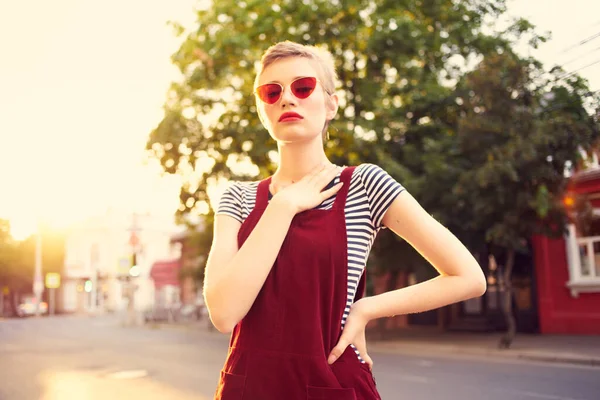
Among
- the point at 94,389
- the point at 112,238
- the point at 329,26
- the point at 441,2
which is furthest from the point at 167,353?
the point at 112,238

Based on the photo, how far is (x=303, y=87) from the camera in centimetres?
156

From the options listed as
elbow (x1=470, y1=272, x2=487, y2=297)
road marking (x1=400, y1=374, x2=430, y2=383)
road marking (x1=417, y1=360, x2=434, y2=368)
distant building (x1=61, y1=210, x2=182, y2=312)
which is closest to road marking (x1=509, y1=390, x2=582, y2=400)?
road marking (x1=400, y1=374, x2=430, y2=383)

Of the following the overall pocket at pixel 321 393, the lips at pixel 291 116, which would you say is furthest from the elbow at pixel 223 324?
the lips at pixel 291 116

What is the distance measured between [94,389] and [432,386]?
5.73 meters

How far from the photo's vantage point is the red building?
1719cm

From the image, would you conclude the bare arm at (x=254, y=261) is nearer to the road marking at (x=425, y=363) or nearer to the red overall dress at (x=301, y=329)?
the red overall dress at (x=301, y=329)

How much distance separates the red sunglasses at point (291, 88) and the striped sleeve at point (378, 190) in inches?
10.8

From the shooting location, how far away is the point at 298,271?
1.37m

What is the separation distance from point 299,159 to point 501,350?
1406cm

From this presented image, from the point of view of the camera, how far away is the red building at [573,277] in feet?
56.4

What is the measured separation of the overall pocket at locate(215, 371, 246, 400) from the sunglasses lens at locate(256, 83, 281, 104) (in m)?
0.73

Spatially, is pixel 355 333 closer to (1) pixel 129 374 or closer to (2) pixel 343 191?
(2) pixel 343 191

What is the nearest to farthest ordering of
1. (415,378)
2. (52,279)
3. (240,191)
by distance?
(240,191)
(415,378)
(52,279)

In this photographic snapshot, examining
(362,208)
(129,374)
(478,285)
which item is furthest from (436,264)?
(129,374)
